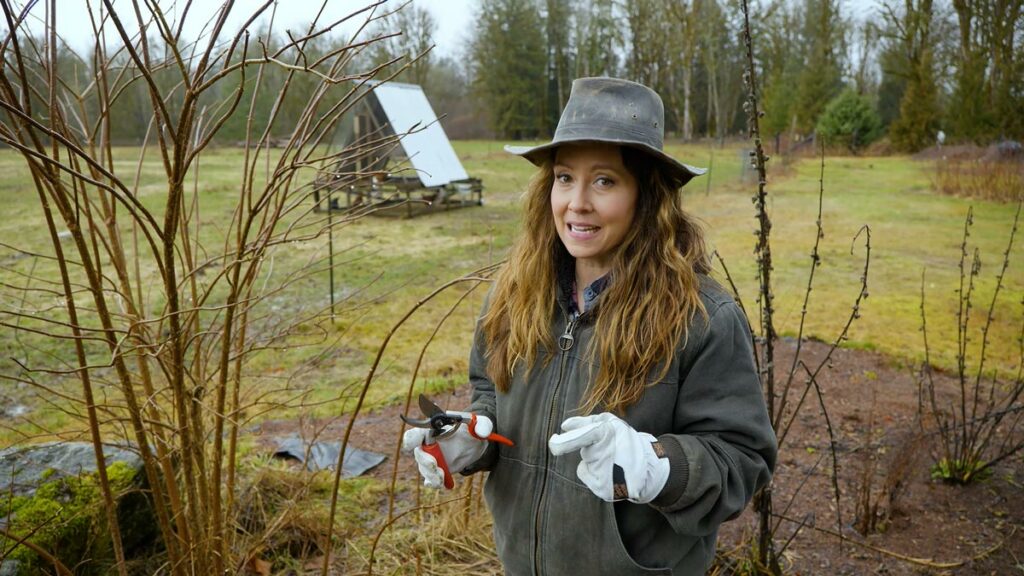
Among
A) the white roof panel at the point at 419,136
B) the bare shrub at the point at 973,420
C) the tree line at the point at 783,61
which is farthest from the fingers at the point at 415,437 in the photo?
the tree line at the point at 783,61

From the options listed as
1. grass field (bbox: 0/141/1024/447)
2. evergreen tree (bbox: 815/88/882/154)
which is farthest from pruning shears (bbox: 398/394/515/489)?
evergreen tree (bbox: 815/88/882/154)

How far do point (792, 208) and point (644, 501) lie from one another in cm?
1368

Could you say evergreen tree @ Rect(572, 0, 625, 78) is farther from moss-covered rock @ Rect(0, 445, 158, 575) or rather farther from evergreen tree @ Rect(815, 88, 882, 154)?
moss-covered rock @ Rect(0, 445, 158, 575)

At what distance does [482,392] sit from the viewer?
190 cm

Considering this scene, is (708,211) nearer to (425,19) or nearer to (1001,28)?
(1001,28)

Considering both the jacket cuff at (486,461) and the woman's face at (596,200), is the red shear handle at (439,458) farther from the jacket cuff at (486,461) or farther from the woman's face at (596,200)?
the woman's face at (596,200)

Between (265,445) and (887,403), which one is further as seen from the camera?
(887,403)

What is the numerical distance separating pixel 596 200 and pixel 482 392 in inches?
24.4

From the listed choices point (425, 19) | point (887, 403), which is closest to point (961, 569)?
point (887, 403)

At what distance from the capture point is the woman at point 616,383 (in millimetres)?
1434

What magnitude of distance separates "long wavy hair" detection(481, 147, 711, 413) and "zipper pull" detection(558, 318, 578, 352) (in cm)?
3

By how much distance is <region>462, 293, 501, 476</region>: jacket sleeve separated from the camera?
5.71 feet

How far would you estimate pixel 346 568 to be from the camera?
282cm

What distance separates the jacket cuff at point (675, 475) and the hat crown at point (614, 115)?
0.66m
